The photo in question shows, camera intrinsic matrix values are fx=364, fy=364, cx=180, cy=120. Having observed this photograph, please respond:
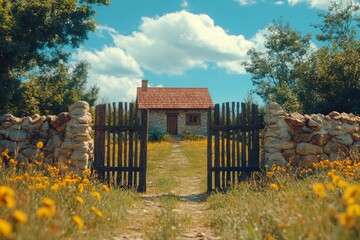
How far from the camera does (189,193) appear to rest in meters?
9.27

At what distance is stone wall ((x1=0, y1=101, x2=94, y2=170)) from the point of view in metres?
8.44

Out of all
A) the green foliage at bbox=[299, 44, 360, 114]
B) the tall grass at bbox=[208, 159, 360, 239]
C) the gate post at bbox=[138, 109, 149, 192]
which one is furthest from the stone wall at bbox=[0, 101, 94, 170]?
the green foliage at bbox=[299, 44, 360, 114]

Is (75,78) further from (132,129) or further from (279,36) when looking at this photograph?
(132,129)

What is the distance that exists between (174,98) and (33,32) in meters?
18.1

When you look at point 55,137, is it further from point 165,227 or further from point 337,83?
point 337,83

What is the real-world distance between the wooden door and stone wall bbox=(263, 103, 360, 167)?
882 inches

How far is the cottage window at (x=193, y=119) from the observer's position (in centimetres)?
3166

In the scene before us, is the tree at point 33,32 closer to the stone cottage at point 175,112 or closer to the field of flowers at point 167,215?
the field of flowers at point 167,215

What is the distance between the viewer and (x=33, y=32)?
15336 mm

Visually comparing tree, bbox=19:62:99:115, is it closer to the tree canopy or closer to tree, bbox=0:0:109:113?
tree, bbox=0:0:109:113

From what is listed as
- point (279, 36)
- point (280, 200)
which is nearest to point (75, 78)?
point (279, 36)

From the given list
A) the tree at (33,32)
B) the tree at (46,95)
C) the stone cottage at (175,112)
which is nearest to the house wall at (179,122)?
the stone cottage at (175,112)

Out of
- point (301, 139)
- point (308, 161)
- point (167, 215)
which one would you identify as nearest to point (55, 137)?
point (167, 215)

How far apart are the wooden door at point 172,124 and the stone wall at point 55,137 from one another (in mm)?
22269
